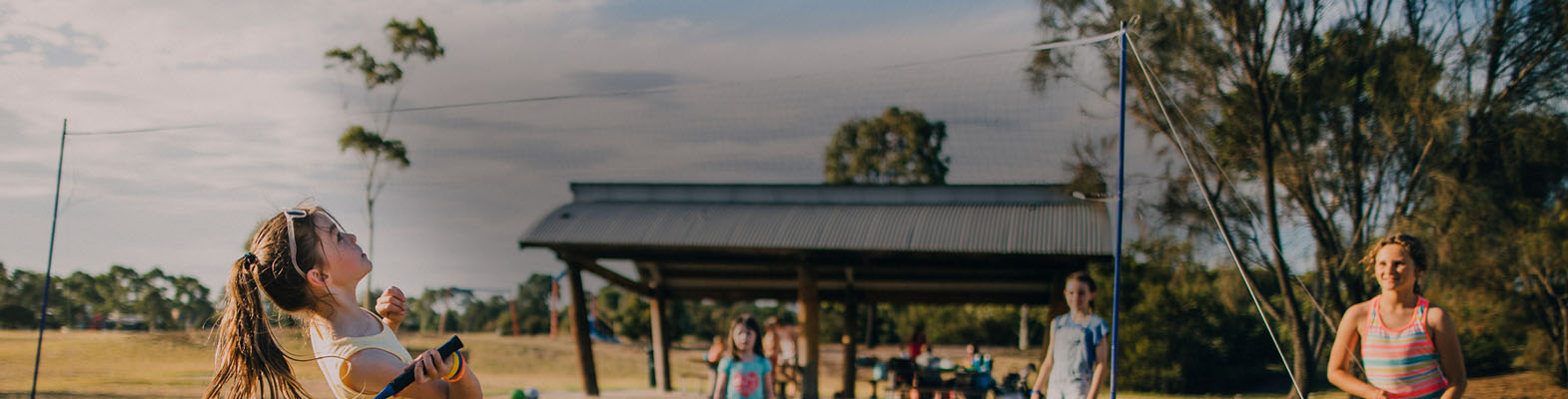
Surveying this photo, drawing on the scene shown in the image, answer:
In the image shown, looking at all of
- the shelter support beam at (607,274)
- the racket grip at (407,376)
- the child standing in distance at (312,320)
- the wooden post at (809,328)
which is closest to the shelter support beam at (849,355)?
the wooden post at (809,328)

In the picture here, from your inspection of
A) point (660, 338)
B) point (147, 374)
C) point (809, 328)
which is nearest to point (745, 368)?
point (809, 328)

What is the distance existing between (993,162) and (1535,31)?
686 cm

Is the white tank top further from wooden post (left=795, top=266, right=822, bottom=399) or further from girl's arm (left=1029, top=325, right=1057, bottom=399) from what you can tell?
wooden post (left=795, top=266, right=822, bottom=399)

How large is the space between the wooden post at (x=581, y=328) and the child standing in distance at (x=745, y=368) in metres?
7.29

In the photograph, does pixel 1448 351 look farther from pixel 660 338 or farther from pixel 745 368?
pixel 660 338

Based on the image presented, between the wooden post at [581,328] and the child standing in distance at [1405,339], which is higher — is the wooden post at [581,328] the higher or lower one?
the lower one

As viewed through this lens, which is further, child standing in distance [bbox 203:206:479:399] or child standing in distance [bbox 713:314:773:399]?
child standing in distance [bbox 713:314:773:399]

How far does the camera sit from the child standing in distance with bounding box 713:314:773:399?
6.69m

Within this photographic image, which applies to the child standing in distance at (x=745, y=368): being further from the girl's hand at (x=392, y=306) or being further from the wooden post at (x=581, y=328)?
the wooden post at (x=581, y=328)

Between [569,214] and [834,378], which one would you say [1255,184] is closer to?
[569,214]

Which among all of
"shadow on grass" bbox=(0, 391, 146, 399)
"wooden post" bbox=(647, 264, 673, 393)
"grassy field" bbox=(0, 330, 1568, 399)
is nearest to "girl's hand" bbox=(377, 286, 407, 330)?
"grassy field" bbox=(0, 330, 1568, 399)

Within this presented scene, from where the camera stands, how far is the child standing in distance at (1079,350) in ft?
17.4

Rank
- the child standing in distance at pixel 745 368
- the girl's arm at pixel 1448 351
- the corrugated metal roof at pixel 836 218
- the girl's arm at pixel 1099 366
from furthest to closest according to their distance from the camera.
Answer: the corrugated metal roof at pixel 836 218 < the child standing in distance at pixel 745 368 < the girl's arm at pixel 1099 366 < the girl's arm at pixel 1448 351

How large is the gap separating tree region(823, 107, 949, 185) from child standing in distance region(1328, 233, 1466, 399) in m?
26.6
